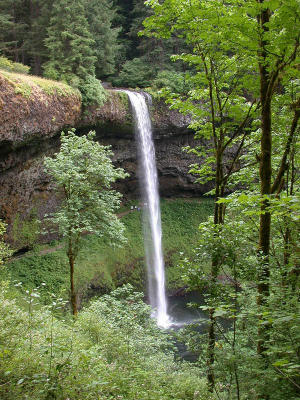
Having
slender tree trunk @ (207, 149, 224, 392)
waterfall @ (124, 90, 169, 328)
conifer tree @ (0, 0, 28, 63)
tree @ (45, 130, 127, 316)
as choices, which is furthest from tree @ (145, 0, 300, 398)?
conifer tree @ (0, 0, 28, 63)

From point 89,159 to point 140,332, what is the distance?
5.52 m

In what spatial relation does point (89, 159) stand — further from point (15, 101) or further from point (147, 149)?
point (147, 149)

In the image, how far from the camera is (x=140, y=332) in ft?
24.1

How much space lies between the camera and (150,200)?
1969cm

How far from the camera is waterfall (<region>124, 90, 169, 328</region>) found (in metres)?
18.4

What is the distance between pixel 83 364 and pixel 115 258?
14363 millimetres

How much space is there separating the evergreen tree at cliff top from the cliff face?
927mm

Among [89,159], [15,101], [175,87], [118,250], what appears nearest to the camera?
[89,159]

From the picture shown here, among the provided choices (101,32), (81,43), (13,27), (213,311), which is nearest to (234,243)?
(213,311)

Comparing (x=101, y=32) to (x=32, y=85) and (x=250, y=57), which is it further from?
(x=250, y=57)

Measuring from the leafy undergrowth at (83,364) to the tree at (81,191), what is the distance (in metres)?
2.70

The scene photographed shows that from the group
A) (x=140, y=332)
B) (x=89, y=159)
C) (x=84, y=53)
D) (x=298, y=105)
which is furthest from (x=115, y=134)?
(x=298, y=105)

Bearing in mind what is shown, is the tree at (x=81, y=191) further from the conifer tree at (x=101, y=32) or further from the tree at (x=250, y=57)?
the conifer tree at (x=101, y=32)

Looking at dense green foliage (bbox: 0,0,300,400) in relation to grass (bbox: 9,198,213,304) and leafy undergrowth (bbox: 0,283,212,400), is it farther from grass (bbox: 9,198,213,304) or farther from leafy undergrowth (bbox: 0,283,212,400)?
grass (bbox: 9,198,213,304)
